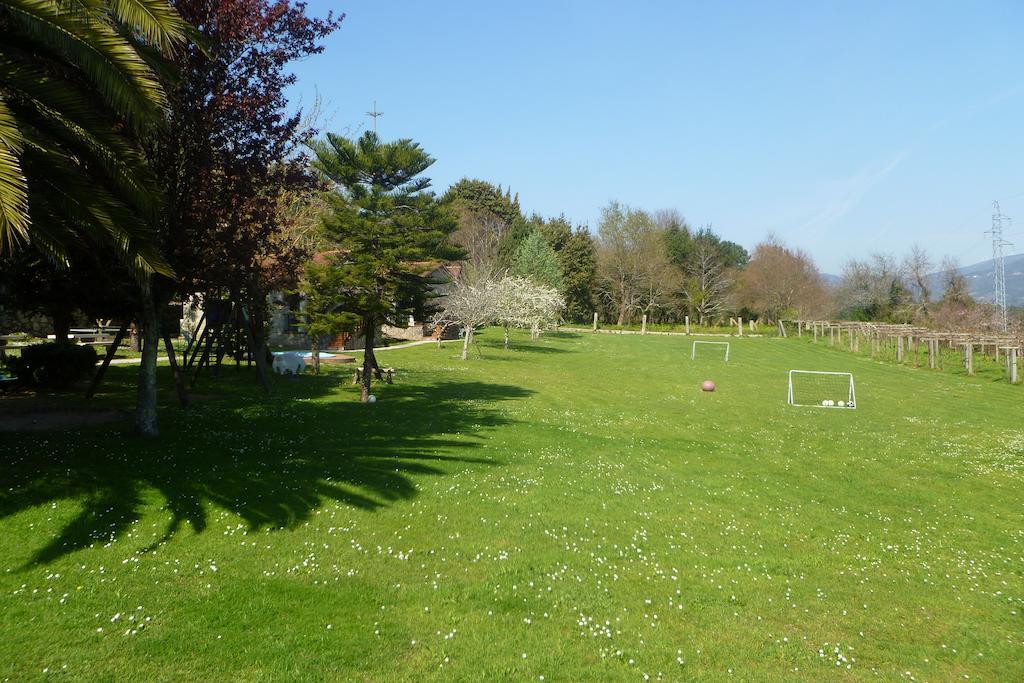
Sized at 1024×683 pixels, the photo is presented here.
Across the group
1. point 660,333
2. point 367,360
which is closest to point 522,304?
point 367,360

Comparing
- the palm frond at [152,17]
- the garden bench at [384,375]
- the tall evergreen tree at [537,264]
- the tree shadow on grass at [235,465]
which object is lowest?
the tree shadow on grass at [235,465]

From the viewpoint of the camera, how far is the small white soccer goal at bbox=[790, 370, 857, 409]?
21672 mm

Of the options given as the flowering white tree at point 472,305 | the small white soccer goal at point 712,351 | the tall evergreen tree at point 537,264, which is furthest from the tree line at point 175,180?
the tall evergreen tree at point 537,264

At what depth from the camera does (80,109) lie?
7176 mm

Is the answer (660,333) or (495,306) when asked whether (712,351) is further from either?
(660,333)

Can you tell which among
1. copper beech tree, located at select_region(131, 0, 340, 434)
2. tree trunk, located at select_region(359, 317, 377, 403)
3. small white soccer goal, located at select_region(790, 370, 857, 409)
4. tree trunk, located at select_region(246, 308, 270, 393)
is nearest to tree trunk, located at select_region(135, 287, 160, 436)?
copper beech tree, located at select_region(131, 0, 340, 434)

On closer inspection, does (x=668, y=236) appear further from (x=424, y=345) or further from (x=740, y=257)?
(x=424, y=345)

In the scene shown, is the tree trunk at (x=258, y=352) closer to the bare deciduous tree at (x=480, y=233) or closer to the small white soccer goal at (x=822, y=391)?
the small white soccer goal at (x=822, y=391)

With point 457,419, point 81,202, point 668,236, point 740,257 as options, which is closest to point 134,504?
point 81,202

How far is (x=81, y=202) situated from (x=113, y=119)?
2.46 metres

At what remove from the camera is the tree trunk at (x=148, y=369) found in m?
10.5

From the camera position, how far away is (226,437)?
1154cm

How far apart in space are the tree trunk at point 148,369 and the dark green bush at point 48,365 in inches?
250

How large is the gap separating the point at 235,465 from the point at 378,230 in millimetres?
10212
